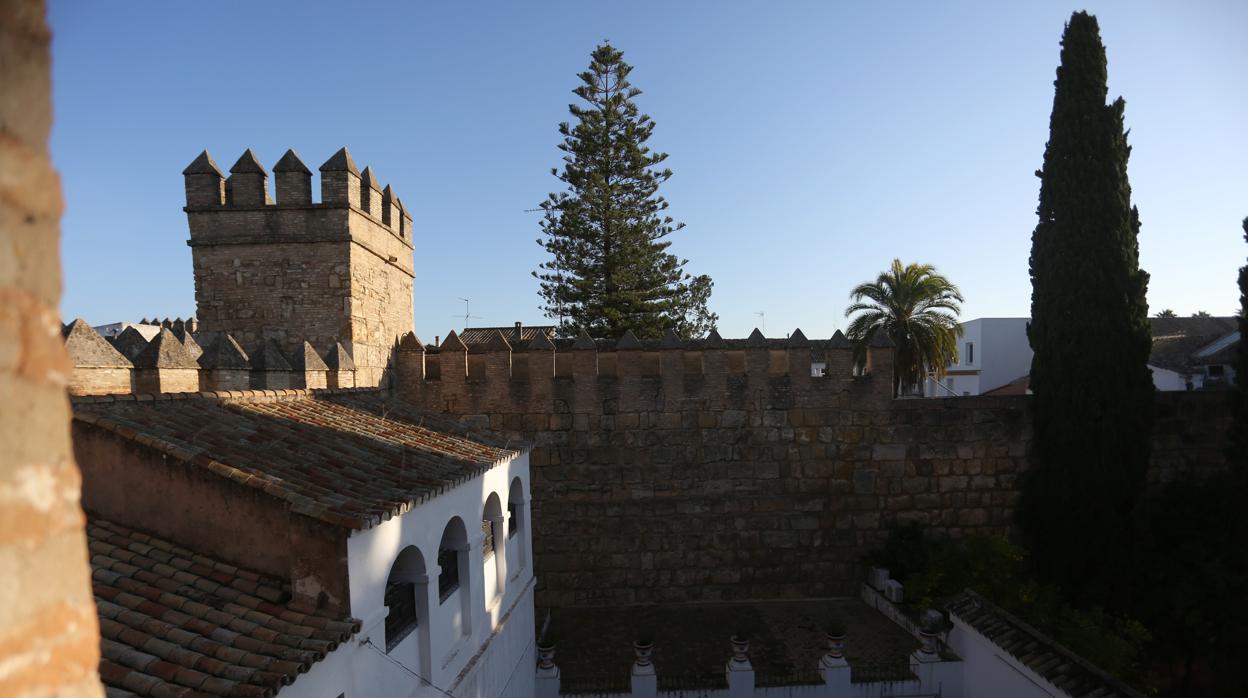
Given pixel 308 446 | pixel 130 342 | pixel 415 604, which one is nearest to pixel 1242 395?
pixel 415 604

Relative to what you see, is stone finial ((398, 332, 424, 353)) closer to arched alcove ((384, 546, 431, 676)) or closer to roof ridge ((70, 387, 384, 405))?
roof ridge ((70, 387, 384, 405))

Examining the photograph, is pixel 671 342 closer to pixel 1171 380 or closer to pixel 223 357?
pixel 223 357

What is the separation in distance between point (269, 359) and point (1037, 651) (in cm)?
816

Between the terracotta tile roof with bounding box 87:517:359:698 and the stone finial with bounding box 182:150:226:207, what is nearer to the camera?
the terracotta tile roof with bounding box 87:517:359:698

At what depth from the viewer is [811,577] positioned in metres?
8.78

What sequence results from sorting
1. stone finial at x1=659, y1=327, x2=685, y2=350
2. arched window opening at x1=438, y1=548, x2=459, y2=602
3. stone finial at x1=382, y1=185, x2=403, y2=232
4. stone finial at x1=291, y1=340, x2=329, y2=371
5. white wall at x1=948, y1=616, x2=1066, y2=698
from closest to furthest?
arched window opening at x1=438, y1=548, x2=459, y2=602 < white wall at x1=948, y1=616, x2=1066, y2=698 < stone finial at x1=291, y1=340, x2=329, y2=371 < stone finial at x1=659, y1=327, x2=685, y2=350 < stone finial at x1=382, y1=185, x2=403, y2=232

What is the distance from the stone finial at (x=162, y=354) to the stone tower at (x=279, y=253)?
7.48ft

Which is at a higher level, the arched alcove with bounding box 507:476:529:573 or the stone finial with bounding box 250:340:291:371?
the stone finial with bounding box 250:340:291:371

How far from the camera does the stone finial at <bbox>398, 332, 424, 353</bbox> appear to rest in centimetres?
875

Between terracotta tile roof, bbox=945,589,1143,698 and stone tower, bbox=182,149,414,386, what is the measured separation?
25.1ft

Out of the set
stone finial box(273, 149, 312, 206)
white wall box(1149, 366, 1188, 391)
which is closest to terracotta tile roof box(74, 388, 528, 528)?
stone finial box(273, 149, 312, 206)

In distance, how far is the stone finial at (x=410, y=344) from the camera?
8750mm

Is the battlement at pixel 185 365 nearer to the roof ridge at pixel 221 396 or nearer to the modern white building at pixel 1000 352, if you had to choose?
the roof ridge at pixel 221 396

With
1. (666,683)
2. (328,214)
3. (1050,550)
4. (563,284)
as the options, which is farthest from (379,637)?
(563,284)
